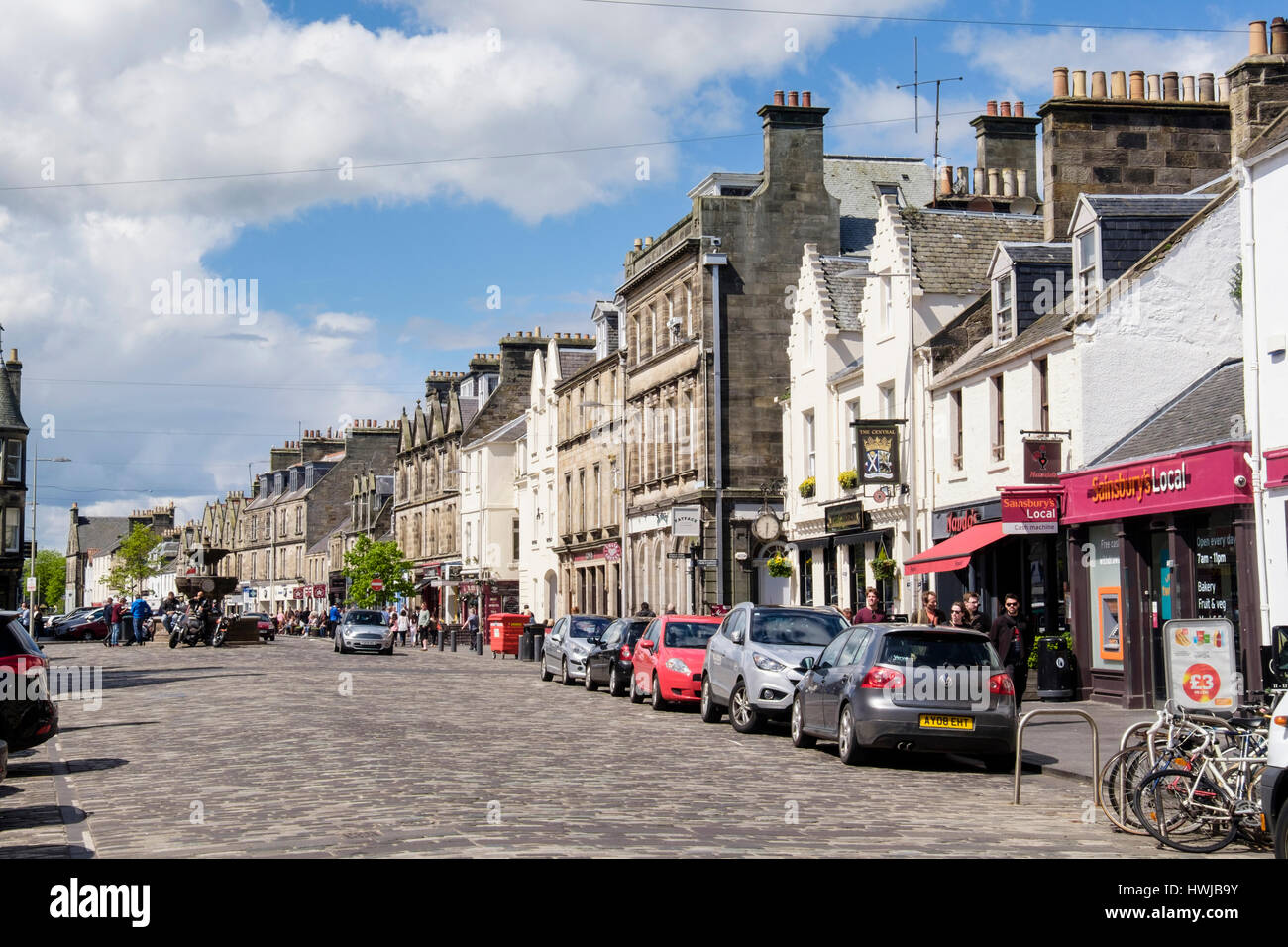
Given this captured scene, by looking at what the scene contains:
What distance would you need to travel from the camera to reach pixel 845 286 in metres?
39.5

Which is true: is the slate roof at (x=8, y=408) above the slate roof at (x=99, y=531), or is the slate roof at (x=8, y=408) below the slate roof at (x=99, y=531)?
above

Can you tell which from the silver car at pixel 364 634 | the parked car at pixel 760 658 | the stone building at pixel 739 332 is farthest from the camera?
the silver car at pixel 364 634

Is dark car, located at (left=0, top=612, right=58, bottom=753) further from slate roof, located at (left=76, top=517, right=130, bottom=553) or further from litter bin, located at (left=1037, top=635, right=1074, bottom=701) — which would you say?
slate roof, located at (left=76, top=517, right=130, bottom=553)

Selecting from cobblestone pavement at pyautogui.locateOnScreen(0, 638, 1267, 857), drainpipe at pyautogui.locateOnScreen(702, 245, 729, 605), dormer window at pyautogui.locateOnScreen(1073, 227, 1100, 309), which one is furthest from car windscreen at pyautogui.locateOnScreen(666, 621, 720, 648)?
drainpipe at pyautogui.locateOnScreen(702, 245, 729, 605)

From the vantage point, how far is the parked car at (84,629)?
234 feet

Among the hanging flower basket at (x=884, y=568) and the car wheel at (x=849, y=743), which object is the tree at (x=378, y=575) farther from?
the car wheel at (x=849, y=743)

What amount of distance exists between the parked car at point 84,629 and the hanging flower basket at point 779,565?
134ft

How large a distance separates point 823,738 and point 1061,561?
9431mm

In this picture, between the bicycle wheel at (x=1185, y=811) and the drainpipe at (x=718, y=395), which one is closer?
the bicycle wheel at (x=1185, y=811)

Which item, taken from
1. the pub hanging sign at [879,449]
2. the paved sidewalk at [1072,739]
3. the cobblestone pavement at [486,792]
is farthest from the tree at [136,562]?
the paved sidewalk at [1072,739]

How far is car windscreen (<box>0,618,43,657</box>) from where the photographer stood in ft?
48.8

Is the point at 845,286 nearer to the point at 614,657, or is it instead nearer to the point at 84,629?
the point at 614,657

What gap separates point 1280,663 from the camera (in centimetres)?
1506

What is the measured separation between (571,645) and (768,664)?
14.0 meters
